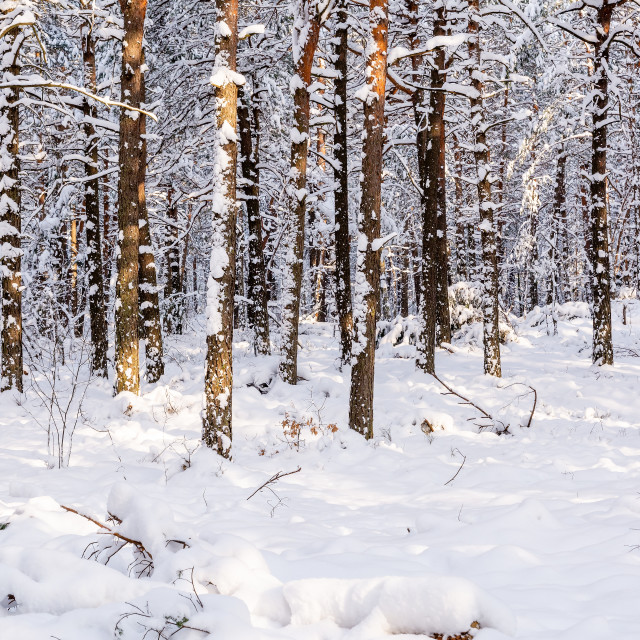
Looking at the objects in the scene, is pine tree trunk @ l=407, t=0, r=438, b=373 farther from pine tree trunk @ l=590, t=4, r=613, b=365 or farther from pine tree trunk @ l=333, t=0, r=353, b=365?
pine tree trunk @ l=590, t=4, r=613, b=365

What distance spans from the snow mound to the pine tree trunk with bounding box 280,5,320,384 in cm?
753

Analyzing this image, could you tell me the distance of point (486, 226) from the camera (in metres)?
11.4

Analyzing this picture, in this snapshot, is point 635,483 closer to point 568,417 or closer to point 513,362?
point 568,417

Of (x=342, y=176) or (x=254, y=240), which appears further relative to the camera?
(x=254, y=240)

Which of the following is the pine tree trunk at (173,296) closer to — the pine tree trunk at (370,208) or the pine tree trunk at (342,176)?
the pine tree trunk at (342,176)

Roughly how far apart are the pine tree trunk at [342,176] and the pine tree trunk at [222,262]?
509 cm

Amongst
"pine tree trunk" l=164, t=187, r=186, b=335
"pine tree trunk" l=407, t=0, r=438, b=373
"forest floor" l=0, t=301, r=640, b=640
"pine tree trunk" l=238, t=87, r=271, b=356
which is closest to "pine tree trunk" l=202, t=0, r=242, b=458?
"forest floor" l=0, t=301, r=640, b=640

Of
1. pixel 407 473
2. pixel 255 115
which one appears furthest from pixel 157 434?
pixel 255 115

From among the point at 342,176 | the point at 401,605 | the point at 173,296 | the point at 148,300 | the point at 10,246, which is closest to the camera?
the point at 401,605

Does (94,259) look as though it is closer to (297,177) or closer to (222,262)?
(297,177)

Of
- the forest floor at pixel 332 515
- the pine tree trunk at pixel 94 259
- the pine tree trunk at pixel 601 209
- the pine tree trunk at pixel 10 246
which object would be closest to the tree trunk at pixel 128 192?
the forest floor at pixel 332 515

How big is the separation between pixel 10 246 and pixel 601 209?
13166mm

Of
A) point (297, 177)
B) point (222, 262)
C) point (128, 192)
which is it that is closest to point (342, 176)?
point (297, 177)

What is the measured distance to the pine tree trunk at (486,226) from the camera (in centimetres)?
1135
